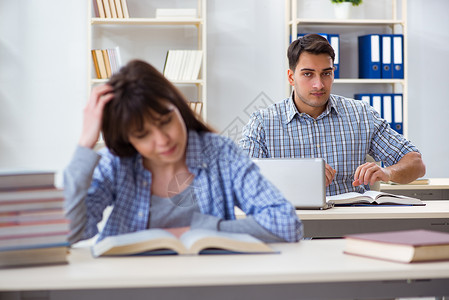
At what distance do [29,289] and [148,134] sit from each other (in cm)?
45

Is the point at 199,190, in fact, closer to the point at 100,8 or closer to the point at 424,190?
the point at 424,190

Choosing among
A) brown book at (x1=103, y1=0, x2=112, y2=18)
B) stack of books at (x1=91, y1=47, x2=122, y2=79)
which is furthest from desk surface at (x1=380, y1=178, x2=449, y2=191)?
brown book at (x1=103, y1=0, x2=112, y2=18)


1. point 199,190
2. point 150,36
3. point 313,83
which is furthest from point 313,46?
point 150,36

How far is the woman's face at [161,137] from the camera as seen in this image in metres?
1.37

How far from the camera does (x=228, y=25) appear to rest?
4.68 meters

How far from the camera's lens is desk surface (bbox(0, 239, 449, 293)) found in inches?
41.2

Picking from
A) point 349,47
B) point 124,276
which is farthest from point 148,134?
point 349,47

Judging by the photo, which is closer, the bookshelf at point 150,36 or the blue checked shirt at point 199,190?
the blue checked shirt at point 199,190

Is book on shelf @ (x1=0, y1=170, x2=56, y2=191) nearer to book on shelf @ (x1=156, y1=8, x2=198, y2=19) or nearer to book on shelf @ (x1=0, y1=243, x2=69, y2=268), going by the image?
book on shelf @ (x1=0, y1=243, x2=69, y2=268)

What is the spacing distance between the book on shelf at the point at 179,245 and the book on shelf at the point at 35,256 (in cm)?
10

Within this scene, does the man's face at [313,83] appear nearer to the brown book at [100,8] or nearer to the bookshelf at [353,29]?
the bookshelf at [353,29]

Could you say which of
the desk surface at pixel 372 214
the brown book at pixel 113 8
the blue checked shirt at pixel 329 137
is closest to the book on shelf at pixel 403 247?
the desk surface at pixel 372 214

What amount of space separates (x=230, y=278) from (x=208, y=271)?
2.1 inches

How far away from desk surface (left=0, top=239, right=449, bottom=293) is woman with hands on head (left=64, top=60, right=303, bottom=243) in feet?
0.59
